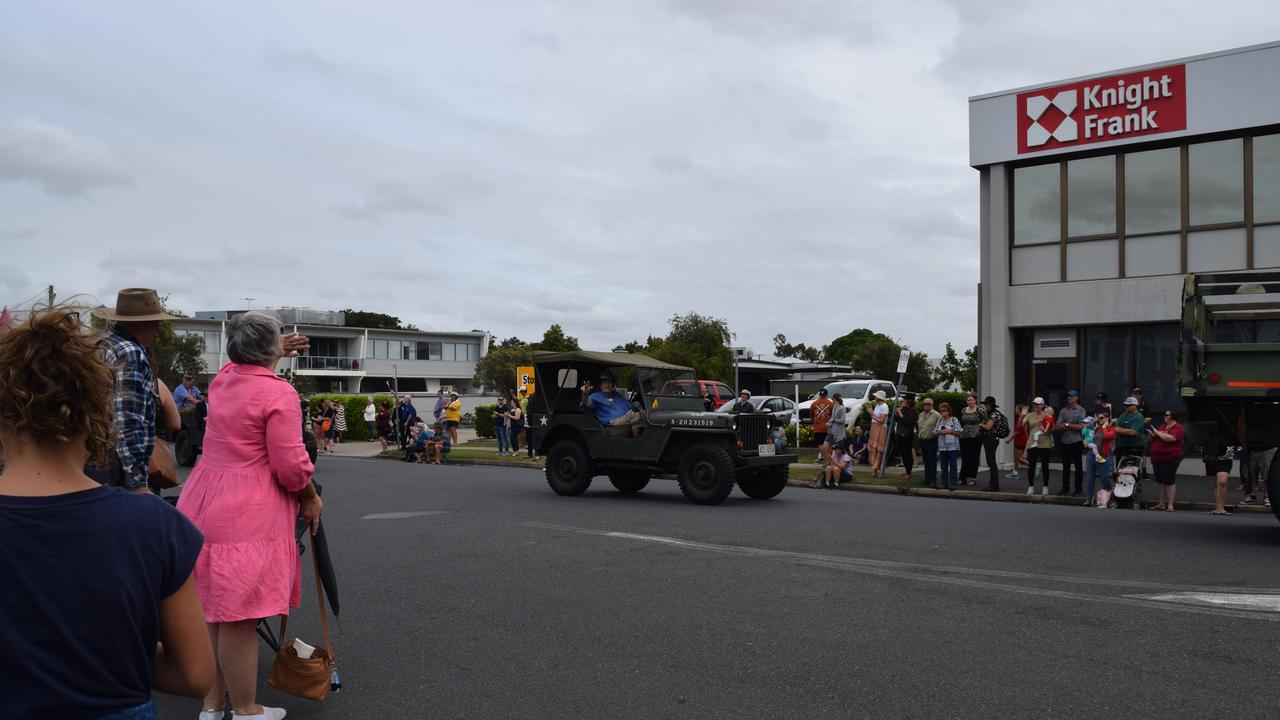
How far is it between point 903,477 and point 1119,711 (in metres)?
15.6

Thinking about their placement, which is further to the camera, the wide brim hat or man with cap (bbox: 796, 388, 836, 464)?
man with cap (bbox: 796, 388, 836, 464)

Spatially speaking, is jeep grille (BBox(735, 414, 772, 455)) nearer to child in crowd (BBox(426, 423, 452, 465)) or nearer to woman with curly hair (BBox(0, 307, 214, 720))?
woman with curly hair (BBox(0, 307, 214, 720))

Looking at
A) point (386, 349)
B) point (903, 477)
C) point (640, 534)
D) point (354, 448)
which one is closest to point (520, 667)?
point (640, 534)

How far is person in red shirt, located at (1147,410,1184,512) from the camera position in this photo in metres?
14.5

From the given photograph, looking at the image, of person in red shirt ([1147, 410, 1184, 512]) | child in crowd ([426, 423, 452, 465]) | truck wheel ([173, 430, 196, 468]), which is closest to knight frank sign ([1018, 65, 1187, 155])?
person in red shirt ([1147, 410, 1184, 512])

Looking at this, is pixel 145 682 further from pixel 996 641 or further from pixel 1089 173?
pixel 1089 173

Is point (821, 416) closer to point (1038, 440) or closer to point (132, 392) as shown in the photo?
point (1038, 440)

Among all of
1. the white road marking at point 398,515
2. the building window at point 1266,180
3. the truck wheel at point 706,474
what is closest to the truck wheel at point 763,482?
the truck wheel at point 706,474

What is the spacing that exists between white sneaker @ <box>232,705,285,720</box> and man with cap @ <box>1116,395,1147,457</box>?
1375 centimetres

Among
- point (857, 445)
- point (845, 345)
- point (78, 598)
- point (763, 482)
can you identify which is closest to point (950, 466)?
point (763, 482)

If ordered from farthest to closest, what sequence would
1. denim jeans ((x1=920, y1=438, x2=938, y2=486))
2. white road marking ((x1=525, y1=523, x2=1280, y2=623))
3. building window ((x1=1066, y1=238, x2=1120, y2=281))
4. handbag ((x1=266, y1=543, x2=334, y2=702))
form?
building window ((x1=1066, y1=238, x2=1120, y2=281)), denim jeans ((x1=920, y1=438, x2=938, y2=486)), white road marking ((x1=525, y1=523, x2=1280, y2=623)), handbag ((x1=266, y1=543, x2=334, y2=702))

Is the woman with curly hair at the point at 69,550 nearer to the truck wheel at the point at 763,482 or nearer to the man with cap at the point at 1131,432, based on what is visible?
the truck wheel at the point at 763,482

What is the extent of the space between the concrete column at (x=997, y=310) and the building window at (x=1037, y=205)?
0.28 meters

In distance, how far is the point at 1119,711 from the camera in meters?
4.85
